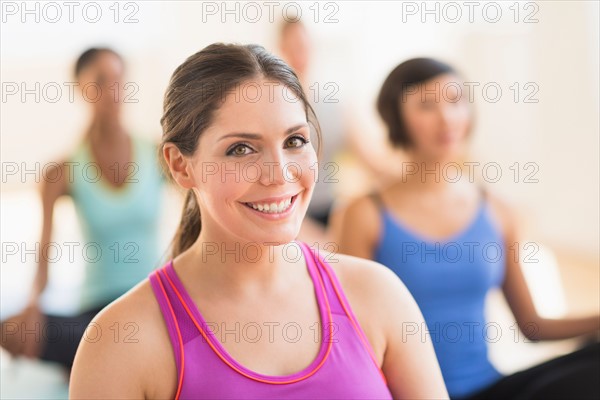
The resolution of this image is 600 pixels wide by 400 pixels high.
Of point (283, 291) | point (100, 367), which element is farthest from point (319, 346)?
point (100, 367)

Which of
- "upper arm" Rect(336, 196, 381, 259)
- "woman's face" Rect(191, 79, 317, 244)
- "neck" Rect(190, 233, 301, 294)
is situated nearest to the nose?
"woman's face" Rect(191, 79, 317, 244)

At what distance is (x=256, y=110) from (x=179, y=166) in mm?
188

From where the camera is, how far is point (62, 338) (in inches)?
92.0

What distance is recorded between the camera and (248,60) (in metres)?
1.20

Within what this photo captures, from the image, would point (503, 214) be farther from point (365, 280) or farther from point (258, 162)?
point (258, 162)

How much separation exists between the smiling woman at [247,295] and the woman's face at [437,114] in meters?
0.78

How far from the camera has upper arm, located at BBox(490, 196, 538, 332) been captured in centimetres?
195

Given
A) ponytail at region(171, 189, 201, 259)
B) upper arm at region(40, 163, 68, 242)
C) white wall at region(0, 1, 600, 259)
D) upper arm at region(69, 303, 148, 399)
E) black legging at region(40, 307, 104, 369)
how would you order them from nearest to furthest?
upper arm at region(69, 303, 148, 399)
ponytail at region(171, 189, 201, 259)
black legging at region(40, 307, 104, 369)
upper arm at region(40, 163, 68, 242)
white wall at region(0, 1, 600, 259)

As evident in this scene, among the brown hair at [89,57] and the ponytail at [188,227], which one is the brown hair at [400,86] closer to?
the ponytail at [188,227]

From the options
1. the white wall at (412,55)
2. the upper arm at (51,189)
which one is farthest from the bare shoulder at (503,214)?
the white wall at (412,55)

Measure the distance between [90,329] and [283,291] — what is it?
297 millimetres

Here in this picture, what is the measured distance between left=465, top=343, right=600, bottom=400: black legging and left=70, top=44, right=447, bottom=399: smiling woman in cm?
56

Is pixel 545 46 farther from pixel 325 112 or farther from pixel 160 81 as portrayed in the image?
pixel 160 81

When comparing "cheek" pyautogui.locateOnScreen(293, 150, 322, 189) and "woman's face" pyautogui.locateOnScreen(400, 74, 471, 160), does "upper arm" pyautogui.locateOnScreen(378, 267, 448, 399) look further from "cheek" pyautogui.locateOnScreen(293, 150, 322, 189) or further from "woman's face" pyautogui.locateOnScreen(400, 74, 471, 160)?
"woman's face" pyautogui.locateOnScreen(400, 74, 471, 160)
